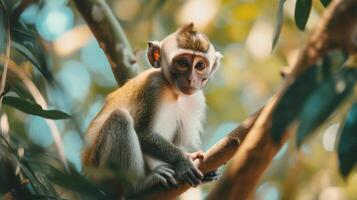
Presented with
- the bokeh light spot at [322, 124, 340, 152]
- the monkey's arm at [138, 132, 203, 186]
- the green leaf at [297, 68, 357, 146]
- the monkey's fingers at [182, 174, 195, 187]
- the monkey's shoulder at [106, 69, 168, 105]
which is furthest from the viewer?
the bokeh light spot at [322, 124, 340, 152]

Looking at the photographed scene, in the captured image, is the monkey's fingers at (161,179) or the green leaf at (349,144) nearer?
the green leaf at (349,144)

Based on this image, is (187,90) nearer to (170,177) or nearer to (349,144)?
(170,177)

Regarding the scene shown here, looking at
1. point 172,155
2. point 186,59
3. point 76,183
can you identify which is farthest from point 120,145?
point 76,183

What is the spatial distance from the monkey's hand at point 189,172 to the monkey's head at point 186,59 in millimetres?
903

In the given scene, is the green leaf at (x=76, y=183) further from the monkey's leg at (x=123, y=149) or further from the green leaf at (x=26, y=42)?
the monkey's leg at (x=123, y=149)

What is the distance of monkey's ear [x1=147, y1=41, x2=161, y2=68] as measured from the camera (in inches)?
237

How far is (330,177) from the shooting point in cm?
730

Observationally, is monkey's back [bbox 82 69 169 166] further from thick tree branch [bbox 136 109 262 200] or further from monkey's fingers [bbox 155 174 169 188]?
thick tree branch [bbox 136 109 262 200]

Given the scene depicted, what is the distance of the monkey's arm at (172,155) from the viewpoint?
177 inches

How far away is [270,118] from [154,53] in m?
3.99

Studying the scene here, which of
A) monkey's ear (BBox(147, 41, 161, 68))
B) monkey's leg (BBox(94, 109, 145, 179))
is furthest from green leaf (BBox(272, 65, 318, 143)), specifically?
monkey's ear (BBox(147, 41, 161, 68))

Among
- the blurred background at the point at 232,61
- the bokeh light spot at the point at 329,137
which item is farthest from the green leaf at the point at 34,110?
the bokeh light spot at the point at 329,137

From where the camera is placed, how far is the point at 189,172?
14.8ft

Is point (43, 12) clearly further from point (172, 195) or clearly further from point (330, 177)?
point (330, 177)
